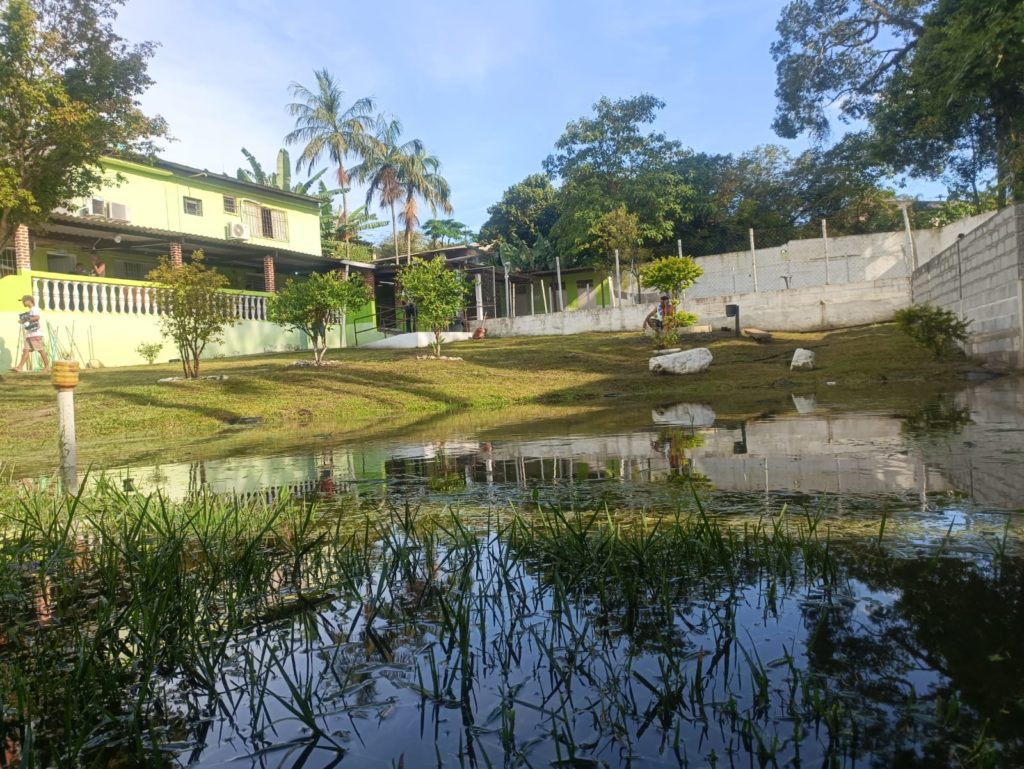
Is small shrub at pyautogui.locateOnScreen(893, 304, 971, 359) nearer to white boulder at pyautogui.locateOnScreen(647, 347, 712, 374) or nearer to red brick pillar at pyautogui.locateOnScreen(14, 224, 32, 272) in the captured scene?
white boulder at pyautogui.locateOnScreen(647, 347, 712, 374)

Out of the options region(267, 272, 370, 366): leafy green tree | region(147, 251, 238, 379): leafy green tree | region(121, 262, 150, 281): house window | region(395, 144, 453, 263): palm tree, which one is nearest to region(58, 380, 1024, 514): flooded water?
region(147, 251, 238, 379): leafy green tree

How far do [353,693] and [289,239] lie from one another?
30360mm

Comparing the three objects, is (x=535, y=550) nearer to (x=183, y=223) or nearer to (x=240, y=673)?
(x=240, y=673)

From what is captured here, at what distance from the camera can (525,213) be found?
3866 centimetres

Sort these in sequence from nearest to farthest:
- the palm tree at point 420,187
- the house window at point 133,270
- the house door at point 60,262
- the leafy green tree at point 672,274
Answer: the leafy green tree at point 672,274, the house door at point 60,262, the house window at point 133,270, the palm tree at point 420,187

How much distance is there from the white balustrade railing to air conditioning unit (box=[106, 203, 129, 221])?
3937mm

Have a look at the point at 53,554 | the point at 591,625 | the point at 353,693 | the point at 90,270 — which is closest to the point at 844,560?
the point at 591,625

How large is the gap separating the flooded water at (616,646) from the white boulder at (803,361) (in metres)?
11.5

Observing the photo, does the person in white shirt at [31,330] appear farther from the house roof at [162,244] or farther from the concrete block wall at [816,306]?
the concrete block wall at [816,306]

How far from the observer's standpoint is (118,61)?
14.9 metres

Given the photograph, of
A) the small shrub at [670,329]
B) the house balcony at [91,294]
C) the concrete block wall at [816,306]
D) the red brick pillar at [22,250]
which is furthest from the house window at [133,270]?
the concrete block wall at [816,306]

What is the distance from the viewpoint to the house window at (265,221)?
92.2ft

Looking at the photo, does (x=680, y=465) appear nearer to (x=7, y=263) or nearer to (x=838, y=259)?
(x=7, y=263)

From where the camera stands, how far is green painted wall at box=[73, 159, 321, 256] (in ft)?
78.5
